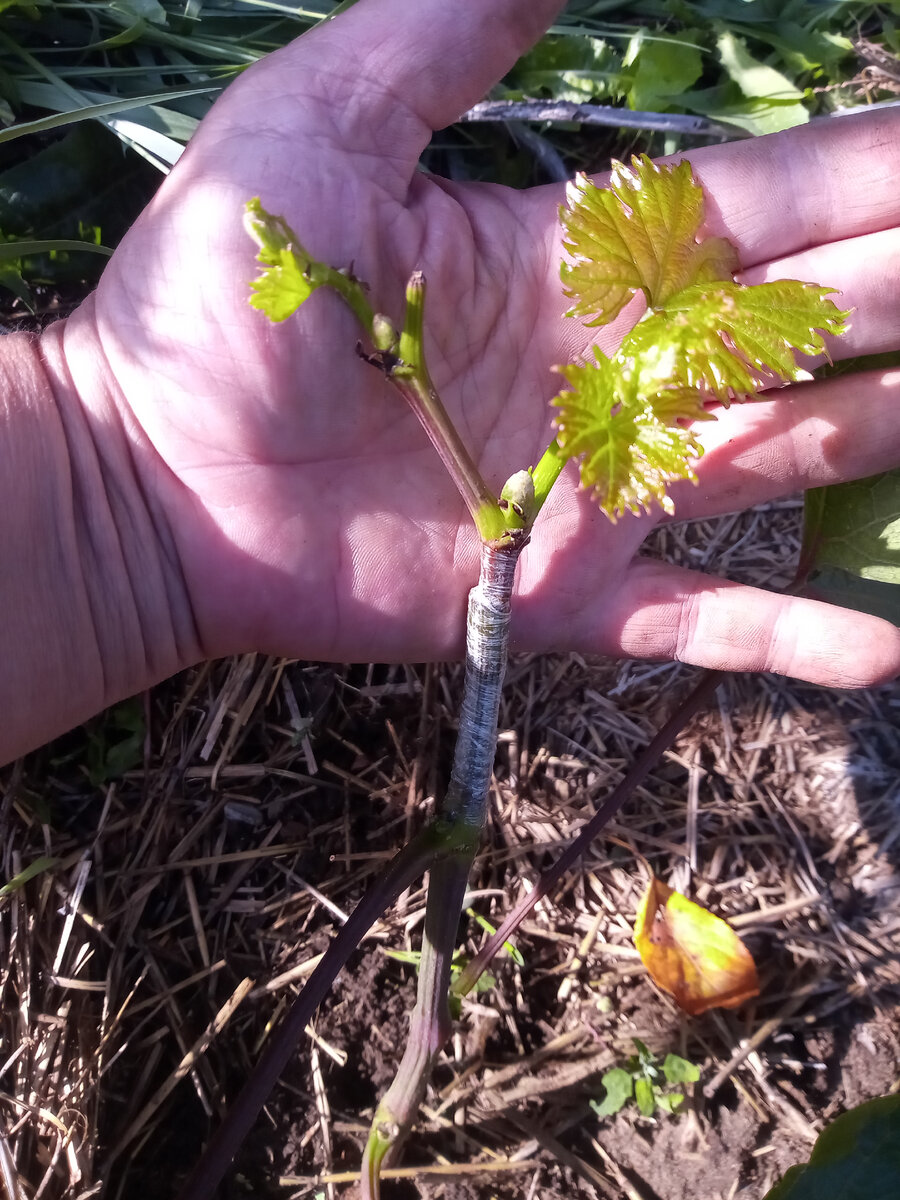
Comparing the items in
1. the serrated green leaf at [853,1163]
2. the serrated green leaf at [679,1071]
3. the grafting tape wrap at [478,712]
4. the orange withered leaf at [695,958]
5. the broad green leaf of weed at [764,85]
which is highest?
the broad green leaf of weed at [764,85]

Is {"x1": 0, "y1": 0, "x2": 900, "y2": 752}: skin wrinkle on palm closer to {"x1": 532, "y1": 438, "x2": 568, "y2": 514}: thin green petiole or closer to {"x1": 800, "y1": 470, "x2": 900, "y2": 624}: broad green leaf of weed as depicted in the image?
{"x1": 800, "y1": 470, "x2": 900, "y2": 624}: broad green leaf of weed

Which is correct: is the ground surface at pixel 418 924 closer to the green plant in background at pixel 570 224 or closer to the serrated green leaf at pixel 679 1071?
the serrated green leaf at pixel 679 1071

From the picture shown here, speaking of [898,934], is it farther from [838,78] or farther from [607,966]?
[838,78]

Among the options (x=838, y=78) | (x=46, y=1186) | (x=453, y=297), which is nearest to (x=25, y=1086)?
(x=46, y=1186)

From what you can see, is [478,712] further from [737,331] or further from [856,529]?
[856,529]

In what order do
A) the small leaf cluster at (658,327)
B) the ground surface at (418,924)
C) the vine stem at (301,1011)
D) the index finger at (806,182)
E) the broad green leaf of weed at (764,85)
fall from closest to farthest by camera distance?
the small leaf cluster at (658,327)
the vine stem at (301,1011)
the index finger at (806,182)
the ground surface at (418,924)
the broad green leaf of weed at (764,85)

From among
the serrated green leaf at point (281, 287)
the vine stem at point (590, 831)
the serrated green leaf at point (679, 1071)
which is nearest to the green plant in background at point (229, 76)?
the serrated green leaf at point (281, 287)
